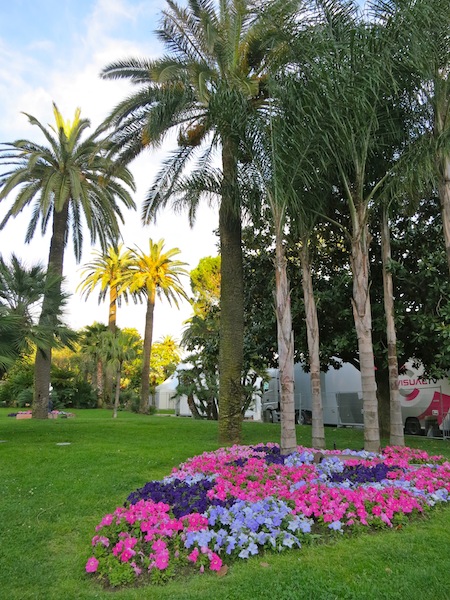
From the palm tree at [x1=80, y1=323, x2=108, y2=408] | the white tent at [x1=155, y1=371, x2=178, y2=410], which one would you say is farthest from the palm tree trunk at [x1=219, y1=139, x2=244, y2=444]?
the white tent at [x1=155, y1=371, x2=178, y2=410]

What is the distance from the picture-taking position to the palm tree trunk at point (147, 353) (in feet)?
90.7

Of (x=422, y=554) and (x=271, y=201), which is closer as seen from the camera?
(x=422, y=554)

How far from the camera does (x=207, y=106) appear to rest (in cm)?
989

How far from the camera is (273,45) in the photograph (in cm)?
940

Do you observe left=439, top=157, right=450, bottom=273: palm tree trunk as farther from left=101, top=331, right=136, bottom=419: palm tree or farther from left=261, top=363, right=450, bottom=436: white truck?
left=101, top=331, right=136, bottom=419: palm tree

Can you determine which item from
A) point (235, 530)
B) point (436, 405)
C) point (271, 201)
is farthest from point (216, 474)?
point (436, 405)

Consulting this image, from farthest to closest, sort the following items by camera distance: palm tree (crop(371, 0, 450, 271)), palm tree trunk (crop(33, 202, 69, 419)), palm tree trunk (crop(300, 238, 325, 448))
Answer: palm tree trunk (crop(33, 202, 69, 419)), palm tree trunk (crop(300, 238, 325, 448)), palm tree (crop(371, 0, 450, 271))

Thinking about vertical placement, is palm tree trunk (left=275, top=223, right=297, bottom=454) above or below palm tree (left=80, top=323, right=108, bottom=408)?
below

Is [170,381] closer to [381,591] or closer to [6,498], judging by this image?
[6,498]

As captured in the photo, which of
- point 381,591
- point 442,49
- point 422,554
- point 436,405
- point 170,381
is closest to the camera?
point 381,591

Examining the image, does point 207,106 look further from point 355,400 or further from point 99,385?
point 99,385

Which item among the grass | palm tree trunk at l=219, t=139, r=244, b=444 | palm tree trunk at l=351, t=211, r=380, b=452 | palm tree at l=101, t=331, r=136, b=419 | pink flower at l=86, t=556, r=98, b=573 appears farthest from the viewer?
palm tree at l=101, t=331, r=136, b=419

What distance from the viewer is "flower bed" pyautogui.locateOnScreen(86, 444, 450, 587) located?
13.0ft

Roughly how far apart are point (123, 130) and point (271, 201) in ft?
18.6
